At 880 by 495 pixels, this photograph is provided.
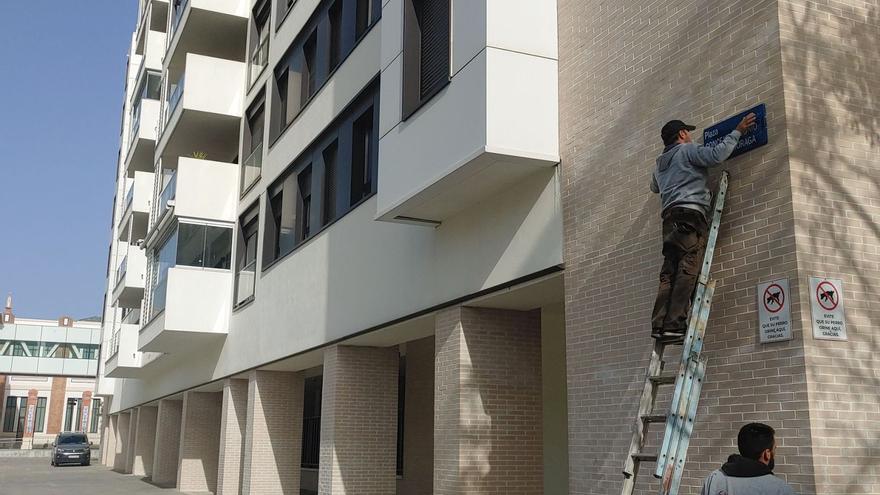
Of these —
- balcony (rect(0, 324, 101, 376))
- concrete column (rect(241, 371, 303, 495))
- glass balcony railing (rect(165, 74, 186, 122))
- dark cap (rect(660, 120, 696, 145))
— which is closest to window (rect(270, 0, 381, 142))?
glass balcony railing (rect(165, 74, 186, 122))

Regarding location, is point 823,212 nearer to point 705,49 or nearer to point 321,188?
point 705,49

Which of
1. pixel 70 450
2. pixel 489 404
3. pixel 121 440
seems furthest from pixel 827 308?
pixel 70 450

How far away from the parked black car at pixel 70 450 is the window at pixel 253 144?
2773 cm

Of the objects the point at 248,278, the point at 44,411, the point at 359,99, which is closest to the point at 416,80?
the point at 359,99

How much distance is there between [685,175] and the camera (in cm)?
694

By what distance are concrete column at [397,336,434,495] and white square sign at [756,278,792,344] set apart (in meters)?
12.7

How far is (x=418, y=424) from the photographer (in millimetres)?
19531

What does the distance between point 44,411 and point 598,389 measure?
76518mm

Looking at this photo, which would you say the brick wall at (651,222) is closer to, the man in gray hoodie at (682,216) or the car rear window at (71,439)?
the man in gray hoodie at (682,216)

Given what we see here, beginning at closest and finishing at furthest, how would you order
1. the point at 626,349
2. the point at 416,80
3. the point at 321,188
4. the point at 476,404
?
the point at 626,349
the point at 476,404
the point at 416,80
the point at 321,188

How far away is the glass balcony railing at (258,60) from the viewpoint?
22.5 metres

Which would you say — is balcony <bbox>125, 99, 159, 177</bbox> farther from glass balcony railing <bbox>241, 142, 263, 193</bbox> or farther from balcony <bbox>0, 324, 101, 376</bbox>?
balcony <bbox>0, 324, 101, 376</bbox>

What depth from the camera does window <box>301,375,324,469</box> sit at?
26000 millimetres

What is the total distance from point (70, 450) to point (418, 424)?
103ft
